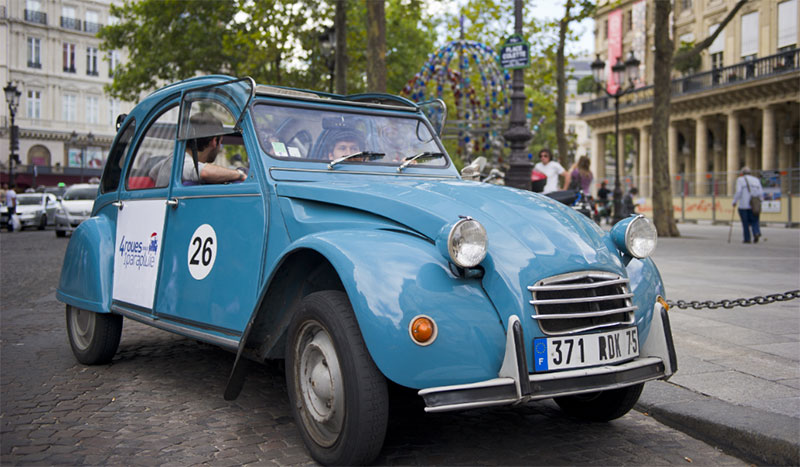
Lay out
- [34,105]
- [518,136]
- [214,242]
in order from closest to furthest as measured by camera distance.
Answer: [214,242] < [518,136] < [34,105]

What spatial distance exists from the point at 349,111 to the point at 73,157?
57878mm

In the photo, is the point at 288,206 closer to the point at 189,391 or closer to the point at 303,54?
the point at 189,391

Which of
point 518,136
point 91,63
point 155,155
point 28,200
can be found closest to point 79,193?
point 28,200

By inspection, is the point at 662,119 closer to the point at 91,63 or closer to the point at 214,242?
the point at 214,242

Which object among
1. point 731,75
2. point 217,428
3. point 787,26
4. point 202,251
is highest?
point 787,26

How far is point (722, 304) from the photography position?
5.29m

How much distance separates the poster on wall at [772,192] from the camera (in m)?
28.3

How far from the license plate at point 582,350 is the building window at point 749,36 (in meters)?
41.6

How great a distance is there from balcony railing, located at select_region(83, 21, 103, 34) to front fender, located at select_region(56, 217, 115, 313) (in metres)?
22.3

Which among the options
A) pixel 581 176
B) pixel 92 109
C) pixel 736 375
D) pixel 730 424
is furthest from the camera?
pixel 92 109

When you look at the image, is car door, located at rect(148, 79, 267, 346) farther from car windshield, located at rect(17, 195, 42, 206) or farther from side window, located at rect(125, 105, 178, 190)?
car windshield, located at rect(17, 195, 42, 206)

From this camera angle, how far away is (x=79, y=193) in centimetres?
2525

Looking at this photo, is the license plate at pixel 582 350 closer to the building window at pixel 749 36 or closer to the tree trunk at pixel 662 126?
the tree trunk at pixel 662 126

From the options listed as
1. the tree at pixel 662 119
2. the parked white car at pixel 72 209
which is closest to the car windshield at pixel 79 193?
the parked white car at pixel 72 209
